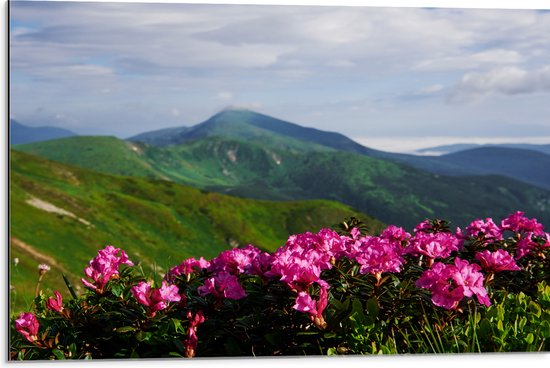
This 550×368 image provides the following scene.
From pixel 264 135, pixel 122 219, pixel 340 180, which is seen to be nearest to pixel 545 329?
pixel 122 219

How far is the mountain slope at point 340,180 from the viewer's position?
2602 inches

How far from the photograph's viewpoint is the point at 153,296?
15.4ft

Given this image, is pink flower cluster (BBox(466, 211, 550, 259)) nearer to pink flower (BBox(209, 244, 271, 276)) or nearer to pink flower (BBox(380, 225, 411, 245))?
pink flower (BBox(380, 225, 411, 245))

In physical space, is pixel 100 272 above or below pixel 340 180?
above

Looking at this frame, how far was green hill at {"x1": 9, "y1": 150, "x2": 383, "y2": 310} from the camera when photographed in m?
22.4

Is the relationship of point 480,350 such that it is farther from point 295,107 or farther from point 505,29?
point 295,107

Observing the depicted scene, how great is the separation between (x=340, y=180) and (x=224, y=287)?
8485cm

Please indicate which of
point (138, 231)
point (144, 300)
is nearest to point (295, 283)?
point (144, 300)

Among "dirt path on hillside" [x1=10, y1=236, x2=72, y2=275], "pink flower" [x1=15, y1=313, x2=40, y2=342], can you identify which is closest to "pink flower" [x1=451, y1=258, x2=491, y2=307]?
"pink flower" [x1=15, y1=313, x2=40, y2=342]

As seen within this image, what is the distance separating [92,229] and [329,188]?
7077 cm

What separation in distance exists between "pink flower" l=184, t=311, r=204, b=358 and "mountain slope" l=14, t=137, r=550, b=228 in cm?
3621

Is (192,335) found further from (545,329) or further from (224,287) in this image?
(545,329)

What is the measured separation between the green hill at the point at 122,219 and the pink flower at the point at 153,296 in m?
11.6

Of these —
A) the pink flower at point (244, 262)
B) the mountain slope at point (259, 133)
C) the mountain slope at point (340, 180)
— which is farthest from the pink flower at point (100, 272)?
the mountain slope at point (259, 133)
